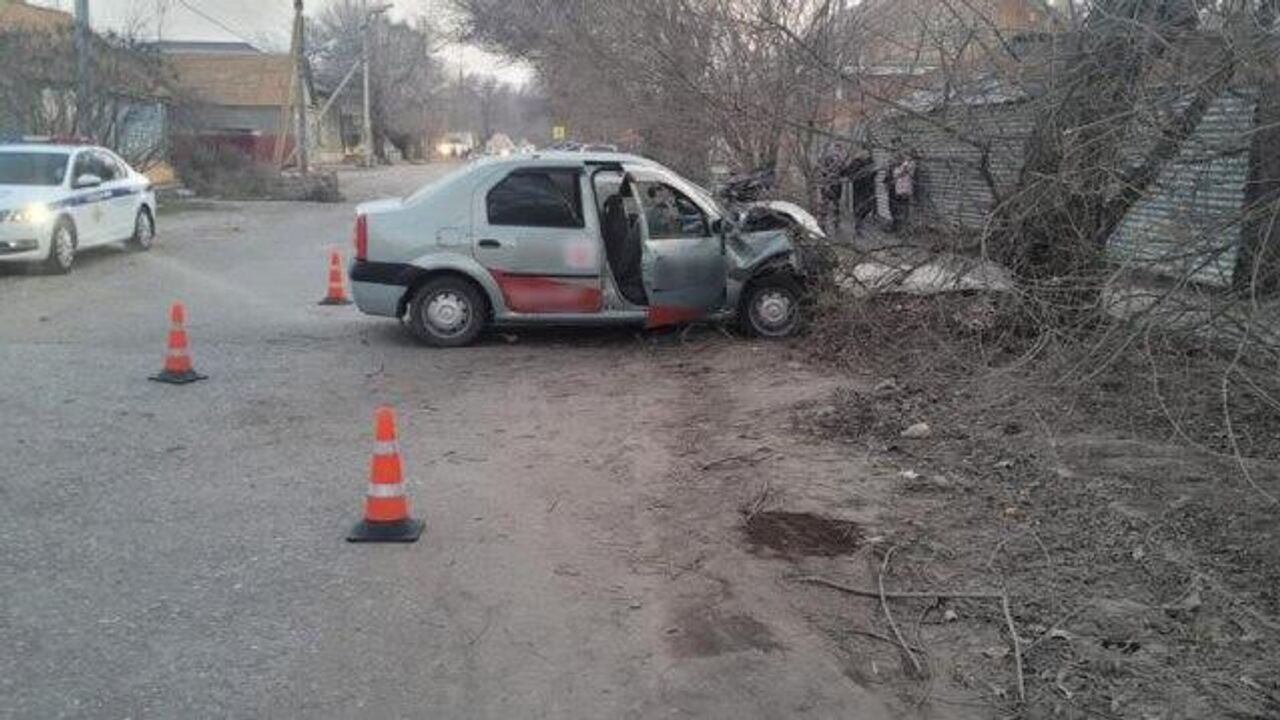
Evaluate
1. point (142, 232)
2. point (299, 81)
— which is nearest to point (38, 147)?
point (142, 232)

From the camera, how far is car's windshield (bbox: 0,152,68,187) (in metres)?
16.3

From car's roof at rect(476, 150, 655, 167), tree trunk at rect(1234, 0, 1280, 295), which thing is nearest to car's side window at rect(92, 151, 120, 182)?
car's roof at rect(476, 150, 655, 167)

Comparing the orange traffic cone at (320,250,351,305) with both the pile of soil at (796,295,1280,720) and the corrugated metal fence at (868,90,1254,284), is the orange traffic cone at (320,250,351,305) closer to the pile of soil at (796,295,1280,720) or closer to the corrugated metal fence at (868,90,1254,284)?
the corrugated metal fence at (868,90,1254,284)

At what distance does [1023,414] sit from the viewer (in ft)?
24.2

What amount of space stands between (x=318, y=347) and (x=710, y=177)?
8.07m

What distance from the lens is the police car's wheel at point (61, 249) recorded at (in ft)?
51.1

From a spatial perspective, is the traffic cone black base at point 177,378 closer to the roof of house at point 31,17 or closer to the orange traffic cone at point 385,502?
the orange traffic cone at point 385,502

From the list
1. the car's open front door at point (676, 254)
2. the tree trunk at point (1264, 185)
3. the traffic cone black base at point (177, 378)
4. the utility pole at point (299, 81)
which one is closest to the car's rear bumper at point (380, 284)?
the traffic cone black base at point (177, 378)

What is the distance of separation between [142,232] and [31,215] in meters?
4.38

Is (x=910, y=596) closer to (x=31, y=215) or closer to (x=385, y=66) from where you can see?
(x=31, y=215)

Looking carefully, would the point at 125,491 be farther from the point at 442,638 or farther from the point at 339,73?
the point at 339,73

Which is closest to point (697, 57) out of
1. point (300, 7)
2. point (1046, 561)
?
point (1046, 561)

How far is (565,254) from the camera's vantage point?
10.4m

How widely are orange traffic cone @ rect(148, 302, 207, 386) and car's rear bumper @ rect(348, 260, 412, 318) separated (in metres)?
1.69
